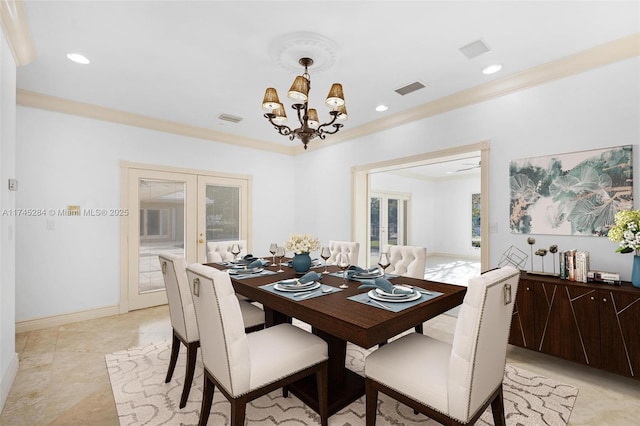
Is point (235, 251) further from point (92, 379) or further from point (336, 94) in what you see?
point (336, 94)

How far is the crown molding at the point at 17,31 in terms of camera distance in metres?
2.07

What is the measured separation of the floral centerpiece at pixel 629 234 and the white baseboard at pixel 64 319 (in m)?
5.40

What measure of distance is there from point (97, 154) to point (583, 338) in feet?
18.0

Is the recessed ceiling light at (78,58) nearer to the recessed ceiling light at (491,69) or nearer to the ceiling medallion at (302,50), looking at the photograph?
the ceiling medallion at (302,50)

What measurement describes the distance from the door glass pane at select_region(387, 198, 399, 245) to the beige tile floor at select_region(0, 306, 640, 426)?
4.94 m

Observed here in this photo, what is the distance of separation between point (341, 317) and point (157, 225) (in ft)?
12.8

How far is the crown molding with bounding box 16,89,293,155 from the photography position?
11.6ft

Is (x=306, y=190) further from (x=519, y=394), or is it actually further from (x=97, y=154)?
(x=519, y=394)

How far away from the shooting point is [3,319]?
221 centimetres

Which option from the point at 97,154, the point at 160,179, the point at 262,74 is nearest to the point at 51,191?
the point at 97,154

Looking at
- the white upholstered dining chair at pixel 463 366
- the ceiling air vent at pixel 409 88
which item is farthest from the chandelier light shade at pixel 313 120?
the white upholstered dining chair at pixel 463 366

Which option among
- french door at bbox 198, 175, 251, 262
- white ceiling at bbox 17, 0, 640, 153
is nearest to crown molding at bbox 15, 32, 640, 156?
white ceiling at bbox 17, 0, 640, 153

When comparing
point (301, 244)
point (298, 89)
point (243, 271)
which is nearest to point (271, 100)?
point (298, 89)

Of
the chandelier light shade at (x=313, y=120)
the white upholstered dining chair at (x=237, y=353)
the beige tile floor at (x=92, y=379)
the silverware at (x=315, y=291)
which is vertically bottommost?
the beige tile floor at (x=92, y=379)
